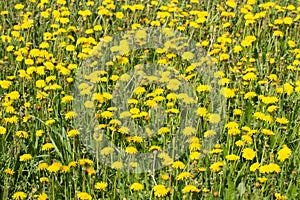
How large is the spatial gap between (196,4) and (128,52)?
1.36m

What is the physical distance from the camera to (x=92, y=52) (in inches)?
191

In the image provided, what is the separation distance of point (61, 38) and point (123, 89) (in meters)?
1.09

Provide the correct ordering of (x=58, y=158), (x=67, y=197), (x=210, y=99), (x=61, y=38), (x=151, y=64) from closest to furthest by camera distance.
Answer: (x=67, y=197) < (x=58, y=158) < (x=210, y=99) < (x=151, y=64) < (x=61, y=38)

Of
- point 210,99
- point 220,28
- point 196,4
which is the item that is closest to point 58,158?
point 210,99

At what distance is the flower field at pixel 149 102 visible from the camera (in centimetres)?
351

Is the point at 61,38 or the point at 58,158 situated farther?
the point at 61,38

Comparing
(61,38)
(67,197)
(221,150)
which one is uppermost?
(61,38)

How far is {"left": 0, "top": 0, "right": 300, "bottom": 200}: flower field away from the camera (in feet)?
11.5

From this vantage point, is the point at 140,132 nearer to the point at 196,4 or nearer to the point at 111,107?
the point at 111,107

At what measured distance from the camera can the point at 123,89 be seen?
4402 millimetres

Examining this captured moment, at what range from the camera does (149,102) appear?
4.07 m

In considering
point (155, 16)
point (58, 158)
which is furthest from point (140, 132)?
point (155, 16)

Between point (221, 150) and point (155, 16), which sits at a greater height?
point (155, 16)

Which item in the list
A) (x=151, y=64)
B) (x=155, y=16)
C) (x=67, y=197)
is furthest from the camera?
(x=155, y=16)
